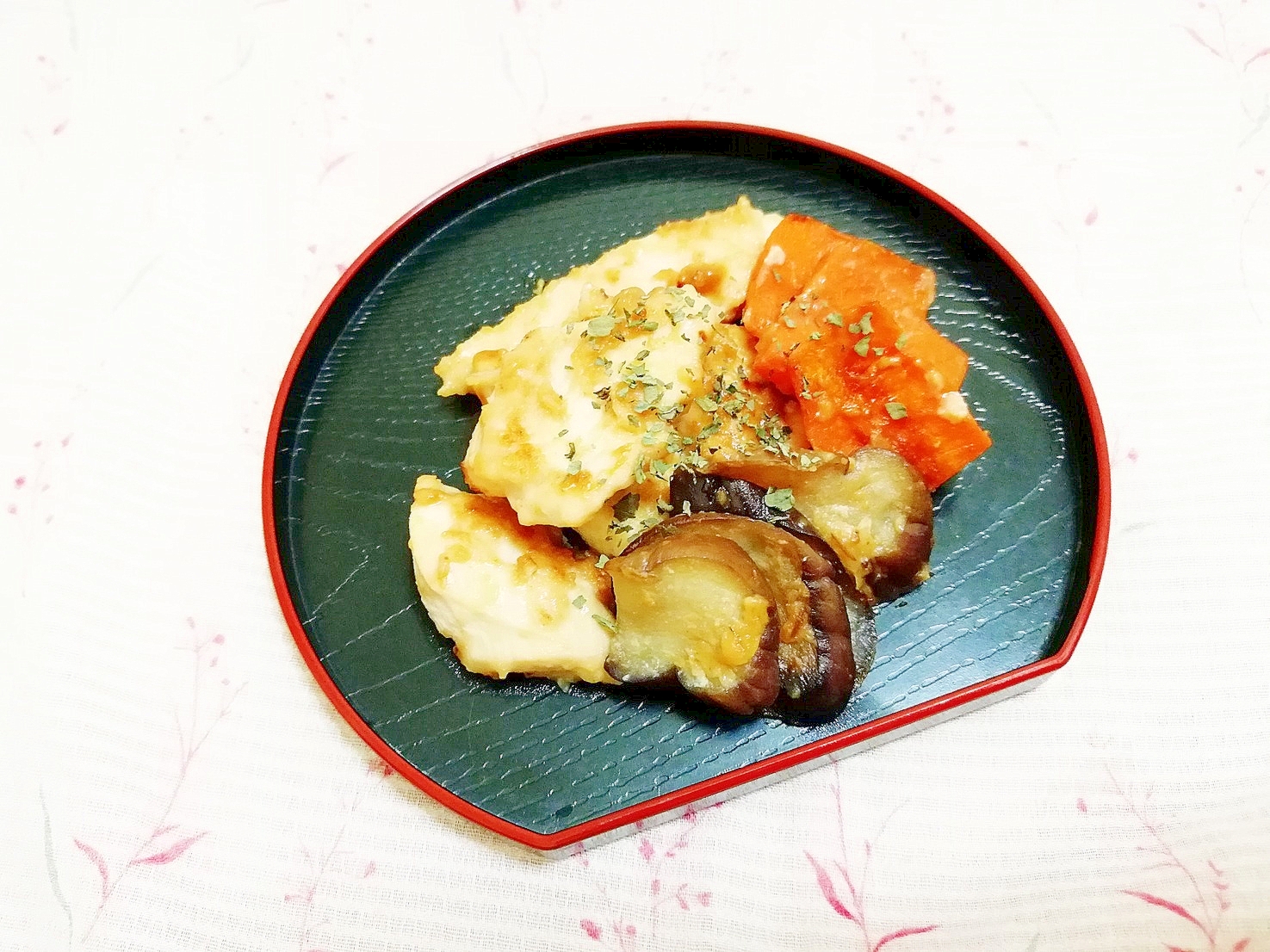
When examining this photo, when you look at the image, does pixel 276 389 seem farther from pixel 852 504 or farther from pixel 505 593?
pixel 852 504

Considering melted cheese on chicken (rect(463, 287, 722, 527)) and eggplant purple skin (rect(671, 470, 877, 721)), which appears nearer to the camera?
eggplant purple skin (rect(671, 470, 877, 721))

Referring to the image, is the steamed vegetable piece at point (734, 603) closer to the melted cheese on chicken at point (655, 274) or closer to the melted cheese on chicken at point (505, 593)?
the melted cheese on chicken at point (505, 593)

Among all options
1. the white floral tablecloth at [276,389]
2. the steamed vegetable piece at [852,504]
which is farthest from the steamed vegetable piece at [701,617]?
the white floral tablecloth at [276,389]

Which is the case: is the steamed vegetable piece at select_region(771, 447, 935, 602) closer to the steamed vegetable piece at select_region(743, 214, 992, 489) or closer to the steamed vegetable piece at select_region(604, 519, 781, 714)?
the steamed vegetable piece at select_region(743, 214, 992, 489)

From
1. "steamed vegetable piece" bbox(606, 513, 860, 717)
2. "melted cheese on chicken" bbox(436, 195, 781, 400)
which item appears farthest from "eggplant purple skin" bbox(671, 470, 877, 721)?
"melted cheese on chicken" bbox(436, 195, 781, 400)

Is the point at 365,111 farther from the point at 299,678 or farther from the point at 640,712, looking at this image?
the point at 640,712

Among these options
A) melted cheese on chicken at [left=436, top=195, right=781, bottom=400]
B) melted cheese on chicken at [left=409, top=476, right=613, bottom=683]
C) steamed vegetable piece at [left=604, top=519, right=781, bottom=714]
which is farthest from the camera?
melted cheese on chicken at [left=436, top=195, right=781, bottom=400]

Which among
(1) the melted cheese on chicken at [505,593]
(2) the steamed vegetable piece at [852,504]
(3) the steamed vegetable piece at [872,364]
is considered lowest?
(1) the melted cheese on chicken at [505,593]
